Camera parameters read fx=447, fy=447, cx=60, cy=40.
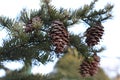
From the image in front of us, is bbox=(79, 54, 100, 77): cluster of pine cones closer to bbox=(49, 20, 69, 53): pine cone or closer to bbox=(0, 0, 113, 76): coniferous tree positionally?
bbox=(0, 0, 113, 76): coniferous tree

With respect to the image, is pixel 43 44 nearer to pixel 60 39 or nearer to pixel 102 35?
pixel 60 39

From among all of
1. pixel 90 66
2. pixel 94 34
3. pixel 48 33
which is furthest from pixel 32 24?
pixel 90 66

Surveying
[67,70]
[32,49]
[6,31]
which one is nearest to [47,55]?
[32,49]

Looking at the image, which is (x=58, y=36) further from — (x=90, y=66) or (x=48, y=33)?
(x=90, y=66)

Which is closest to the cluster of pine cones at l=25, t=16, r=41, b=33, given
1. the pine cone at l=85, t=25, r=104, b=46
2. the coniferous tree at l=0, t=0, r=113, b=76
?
the coniferous tree at l=0, t=0, r=113, b=76

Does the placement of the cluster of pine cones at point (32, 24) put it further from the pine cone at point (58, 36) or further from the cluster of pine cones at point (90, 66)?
the cluster of pine cones at point (90, 66)

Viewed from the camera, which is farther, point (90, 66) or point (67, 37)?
point (90, 66)

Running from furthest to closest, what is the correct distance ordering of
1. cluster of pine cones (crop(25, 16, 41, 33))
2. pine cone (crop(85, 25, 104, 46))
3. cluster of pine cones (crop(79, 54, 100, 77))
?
1. cluster of pine cones (crop(79, 54, 100, 77))
2. pine cone (crop(85, 25, 104, 46))
3. cluster of pine cones (crop(25, 16, 41, 33))

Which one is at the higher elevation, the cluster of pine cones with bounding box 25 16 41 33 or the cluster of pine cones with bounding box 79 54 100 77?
the cluster of pine cones with bounding box 25 16 41 33

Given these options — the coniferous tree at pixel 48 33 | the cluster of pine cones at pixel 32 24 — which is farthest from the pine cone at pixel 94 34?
the cluster of pine cones at pixel 32 24

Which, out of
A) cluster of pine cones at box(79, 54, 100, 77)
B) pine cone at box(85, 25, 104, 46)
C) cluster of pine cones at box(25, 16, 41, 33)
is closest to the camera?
cluster of pine cones at box(25, 16, 41, 33)
